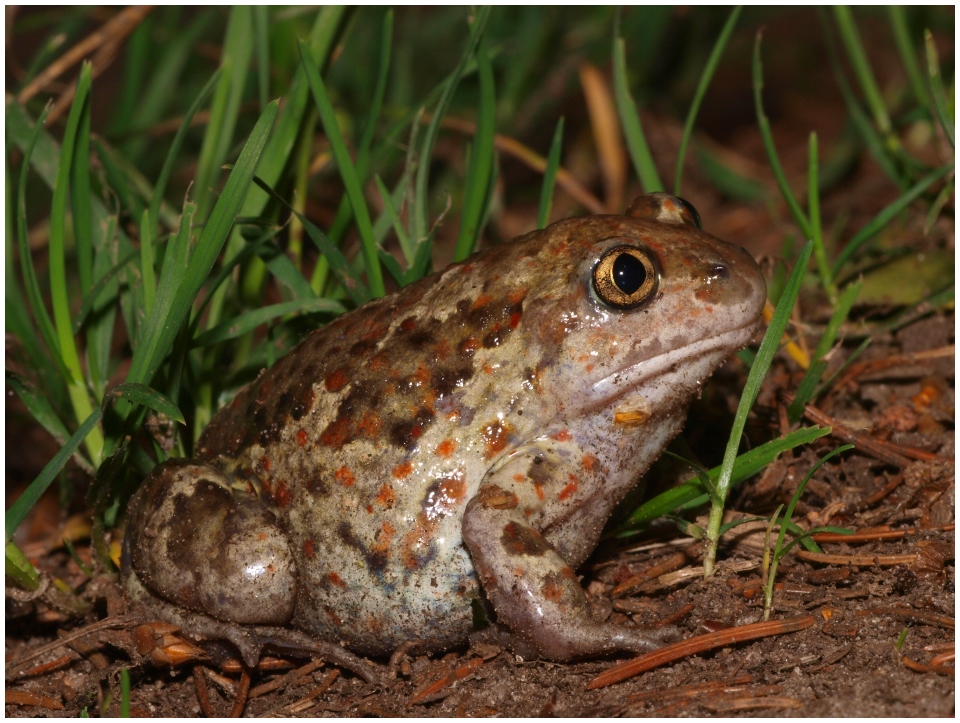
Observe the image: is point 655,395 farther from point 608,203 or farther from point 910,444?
point 608,203

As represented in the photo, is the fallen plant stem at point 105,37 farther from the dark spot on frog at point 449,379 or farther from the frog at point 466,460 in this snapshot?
the dark spot on frog at point 449,379

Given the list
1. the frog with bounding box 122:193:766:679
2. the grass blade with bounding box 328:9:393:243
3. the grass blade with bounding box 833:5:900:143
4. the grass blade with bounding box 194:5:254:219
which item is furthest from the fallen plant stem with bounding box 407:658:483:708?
the grass blade with bounding box 833:5:900:143

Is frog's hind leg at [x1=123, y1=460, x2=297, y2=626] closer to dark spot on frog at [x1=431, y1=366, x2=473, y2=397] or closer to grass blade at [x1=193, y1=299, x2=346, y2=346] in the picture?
grass blade at [x1=193, y1=299, x2=346, y2=346]

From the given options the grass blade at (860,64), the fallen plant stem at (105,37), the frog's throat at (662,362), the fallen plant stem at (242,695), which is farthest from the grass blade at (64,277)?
the grass blade at (860,64)

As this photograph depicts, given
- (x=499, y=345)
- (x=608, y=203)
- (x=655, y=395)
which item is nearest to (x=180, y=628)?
(x=499, y=345)

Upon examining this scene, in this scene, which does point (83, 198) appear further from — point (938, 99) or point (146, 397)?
point (938, 99)

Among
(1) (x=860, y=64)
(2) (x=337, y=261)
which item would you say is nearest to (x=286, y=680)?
(2) (x=337, y=261)
